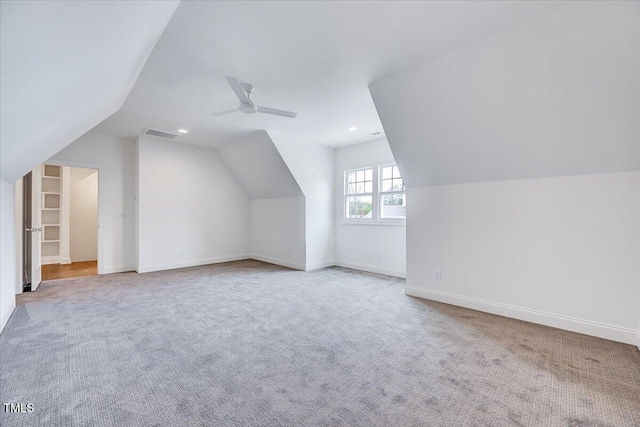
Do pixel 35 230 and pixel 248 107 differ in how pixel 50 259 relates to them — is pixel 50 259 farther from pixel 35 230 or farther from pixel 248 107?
pixel 248 107

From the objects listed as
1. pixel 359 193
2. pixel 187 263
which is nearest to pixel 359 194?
pixel 359 193

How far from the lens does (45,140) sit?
2531mm

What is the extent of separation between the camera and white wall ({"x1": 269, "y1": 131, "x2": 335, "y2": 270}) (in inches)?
218

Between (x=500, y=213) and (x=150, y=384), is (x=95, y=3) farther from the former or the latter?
(x=500, y=213)

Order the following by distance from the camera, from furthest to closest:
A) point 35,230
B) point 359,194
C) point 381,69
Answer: point 359,194
point 35,230
point 381,69

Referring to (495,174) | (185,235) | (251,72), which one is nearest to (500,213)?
(495,174)

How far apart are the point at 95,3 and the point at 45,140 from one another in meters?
1.92

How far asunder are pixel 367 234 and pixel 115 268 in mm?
5029

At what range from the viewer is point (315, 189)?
5992mm

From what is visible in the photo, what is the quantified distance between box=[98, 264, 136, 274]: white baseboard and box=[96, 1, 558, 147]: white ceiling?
294 centimetres

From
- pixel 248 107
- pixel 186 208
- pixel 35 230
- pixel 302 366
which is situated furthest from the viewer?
pixel 186 208

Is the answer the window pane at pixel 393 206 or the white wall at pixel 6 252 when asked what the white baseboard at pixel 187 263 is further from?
the window pane at pixel 393 206

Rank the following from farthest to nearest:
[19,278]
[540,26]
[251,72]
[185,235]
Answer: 1. [185,235]
2. [19,278]
3. [251,72]
4. [540,26]

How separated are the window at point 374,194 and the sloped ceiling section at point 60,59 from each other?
4062mm
